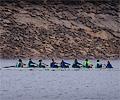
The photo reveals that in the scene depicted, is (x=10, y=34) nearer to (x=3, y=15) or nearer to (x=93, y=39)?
(x=3, y=15)

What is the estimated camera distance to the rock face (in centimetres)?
5306

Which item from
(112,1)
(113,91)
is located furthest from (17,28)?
(113,91)

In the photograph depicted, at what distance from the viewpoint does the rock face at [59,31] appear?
53.1 m

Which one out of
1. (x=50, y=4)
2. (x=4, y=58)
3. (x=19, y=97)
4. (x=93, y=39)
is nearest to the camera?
(x=19, y=97)

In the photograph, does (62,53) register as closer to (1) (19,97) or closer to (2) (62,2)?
(2) (62,2)

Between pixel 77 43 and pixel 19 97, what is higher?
pixel 77 43

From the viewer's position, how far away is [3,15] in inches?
2227

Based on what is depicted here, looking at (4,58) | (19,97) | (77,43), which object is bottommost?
(19,97)

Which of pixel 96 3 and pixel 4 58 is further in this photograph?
pixel 96 3

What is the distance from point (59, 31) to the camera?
55531 millimetres

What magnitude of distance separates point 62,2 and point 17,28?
10.9 metres

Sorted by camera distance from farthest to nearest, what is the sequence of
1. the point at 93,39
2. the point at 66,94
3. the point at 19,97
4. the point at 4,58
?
the point at 93,39 < the point at 4,58 < the point at 66,94 < the point at 19,97

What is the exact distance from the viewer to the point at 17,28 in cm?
5525

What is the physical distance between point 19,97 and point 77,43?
40.6m
